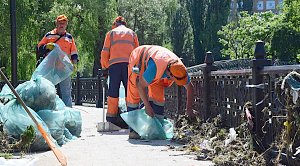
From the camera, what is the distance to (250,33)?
32.5 meters

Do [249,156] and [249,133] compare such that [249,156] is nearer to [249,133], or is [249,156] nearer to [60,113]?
[249,133]

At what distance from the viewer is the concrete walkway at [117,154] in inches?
210

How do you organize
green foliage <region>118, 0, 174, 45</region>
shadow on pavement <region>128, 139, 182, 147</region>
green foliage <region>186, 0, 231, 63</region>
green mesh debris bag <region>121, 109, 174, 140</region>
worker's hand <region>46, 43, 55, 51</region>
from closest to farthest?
shadow on pavement <region>128, 139, 182, 147</region>, green mesh debris bag <region>121, 109, 174, 140</region>, worker's hand <region>46, 43, 55, 51</region>, green foliage <region>118, 0, 174, 45</region>, green foliage <region>186, 0, 231, 63</region>

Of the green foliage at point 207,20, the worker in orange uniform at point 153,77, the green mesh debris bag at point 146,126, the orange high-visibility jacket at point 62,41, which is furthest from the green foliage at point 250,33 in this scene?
the green mesh debris bag at point 146,126

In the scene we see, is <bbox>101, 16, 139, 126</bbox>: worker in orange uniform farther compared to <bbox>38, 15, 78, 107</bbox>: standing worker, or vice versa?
<bbox>38, 15, 78, 107</bbox>: standing worker

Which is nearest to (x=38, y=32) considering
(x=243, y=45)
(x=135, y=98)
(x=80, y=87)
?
(x=80, y=87)

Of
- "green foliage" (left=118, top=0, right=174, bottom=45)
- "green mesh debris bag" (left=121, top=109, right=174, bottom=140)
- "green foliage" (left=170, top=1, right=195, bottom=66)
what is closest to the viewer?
"green mesh debris bag" (left=121, top=109, right=174, bottom=140)

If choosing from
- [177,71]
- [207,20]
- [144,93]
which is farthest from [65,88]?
[207,20]

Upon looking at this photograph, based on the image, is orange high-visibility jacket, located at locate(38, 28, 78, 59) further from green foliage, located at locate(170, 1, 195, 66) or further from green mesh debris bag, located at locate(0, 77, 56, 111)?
green foliage, located at locate(170, 1, 195, 66)

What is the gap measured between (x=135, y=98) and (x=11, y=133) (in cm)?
219

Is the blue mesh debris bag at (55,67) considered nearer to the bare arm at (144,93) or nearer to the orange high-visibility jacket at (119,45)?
the orange high-visibility jacket at (119,45)

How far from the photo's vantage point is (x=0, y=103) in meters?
6.74

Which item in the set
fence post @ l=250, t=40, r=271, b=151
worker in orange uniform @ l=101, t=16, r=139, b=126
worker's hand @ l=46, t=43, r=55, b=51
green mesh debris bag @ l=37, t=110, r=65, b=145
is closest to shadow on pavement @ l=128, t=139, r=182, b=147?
green mesh debris bag @ l=37, t=110, r=65, b=145

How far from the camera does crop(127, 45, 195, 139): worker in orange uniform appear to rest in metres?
6.85
